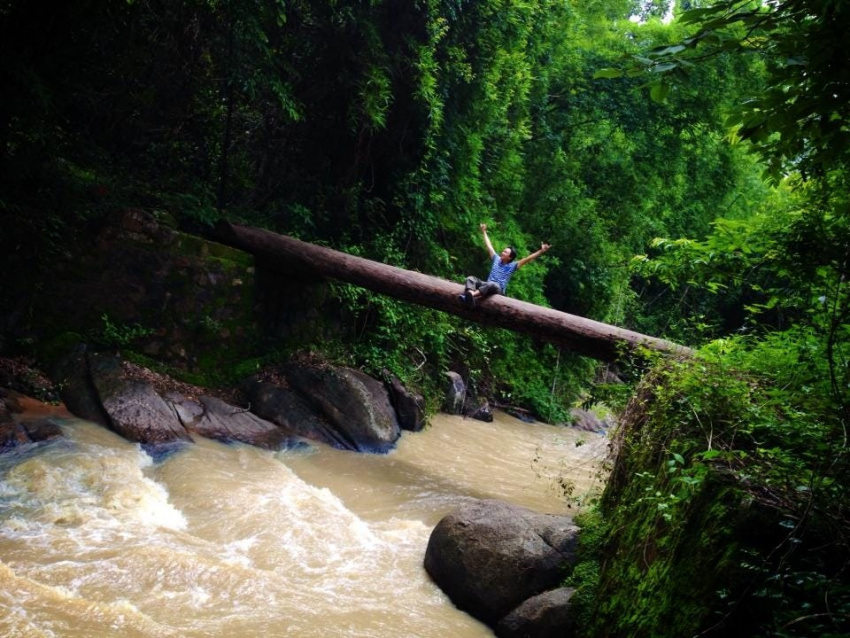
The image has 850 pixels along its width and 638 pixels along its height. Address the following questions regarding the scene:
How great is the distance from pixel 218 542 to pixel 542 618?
8.97 ft

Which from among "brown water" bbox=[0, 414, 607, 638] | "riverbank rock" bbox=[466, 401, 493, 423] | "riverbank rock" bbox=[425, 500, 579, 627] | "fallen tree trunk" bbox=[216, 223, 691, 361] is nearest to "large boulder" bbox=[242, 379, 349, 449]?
"brown water" bbox=[0, 414, 607, 638]

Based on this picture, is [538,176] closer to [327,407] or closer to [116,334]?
[327,407]

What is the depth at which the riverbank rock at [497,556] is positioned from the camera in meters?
4.73

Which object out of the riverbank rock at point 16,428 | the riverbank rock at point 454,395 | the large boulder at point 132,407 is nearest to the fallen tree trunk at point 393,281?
the large boulder at point 132,407

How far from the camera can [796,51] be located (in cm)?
224

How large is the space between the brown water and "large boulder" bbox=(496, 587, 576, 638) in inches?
10.0

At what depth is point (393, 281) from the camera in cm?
912

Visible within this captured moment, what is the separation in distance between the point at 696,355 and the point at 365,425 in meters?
5.10

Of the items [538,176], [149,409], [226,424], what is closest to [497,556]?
[226,424]

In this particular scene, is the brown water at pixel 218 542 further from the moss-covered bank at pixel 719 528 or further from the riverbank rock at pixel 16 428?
the moss-covered bank at pixel 719 528

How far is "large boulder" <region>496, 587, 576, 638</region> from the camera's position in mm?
4207

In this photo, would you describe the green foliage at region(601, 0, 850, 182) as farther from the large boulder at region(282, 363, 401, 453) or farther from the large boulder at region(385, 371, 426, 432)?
the large boulder at region(385, 371, 426, 432)

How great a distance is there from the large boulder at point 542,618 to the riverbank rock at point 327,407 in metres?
4.38

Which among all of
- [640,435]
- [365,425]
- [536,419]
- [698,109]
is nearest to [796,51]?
[640,435]
